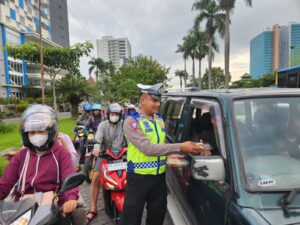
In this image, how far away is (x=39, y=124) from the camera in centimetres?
212

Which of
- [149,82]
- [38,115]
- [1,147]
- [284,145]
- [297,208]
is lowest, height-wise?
[1,147]

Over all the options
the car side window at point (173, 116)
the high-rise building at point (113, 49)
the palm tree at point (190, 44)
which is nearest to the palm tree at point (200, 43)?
the palm tree at point (190, 44)

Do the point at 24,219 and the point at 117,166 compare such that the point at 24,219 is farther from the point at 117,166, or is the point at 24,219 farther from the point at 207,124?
the point at 207,124

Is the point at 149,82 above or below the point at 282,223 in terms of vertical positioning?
above

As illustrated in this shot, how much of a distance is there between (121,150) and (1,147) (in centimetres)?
707

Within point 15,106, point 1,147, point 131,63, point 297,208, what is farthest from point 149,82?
point 297,208

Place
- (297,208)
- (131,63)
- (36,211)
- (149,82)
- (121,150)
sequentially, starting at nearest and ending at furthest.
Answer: (297,208) → (36,211) → (121,150) → (149,82) → (131,63)

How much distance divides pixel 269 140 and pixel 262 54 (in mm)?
50296

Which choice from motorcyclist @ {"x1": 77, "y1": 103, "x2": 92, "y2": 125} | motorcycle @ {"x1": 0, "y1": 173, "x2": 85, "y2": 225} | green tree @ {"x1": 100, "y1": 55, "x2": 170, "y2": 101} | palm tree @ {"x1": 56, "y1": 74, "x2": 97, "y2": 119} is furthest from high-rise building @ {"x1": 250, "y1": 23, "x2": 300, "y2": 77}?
motorcycle @ {"x1": 0, "y1": 173, "x2": 85, "y2": 225}

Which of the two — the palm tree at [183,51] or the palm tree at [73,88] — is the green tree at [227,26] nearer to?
the palm tree at [73,88]

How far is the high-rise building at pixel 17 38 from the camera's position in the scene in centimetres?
4806

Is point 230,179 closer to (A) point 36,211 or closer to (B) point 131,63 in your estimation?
(A) point 36,211

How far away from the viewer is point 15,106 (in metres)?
35.7

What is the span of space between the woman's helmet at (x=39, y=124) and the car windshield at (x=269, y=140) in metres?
1.50
